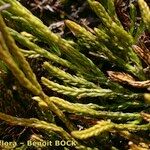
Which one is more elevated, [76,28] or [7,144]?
[76,28]

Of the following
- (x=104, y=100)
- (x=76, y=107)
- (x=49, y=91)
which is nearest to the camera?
(x=76, y=107)

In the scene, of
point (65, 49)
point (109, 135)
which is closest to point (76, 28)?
point (65, 49)

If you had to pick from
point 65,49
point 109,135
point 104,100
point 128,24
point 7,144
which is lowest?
point 7,144

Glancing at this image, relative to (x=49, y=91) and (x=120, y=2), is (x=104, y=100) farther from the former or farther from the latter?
(x=120, y=2)

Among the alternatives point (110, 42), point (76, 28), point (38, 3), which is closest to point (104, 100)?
point (110, 42)

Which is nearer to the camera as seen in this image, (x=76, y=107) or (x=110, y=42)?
(x=76, y=107)

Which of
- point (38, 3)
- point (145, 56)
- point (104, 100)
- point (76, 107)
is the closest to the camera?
point (76, 107)

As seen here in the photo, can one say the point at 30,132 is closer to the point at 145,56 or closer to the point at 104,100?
the point at 104,100

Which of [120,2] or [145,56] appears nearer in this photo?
[145,56]

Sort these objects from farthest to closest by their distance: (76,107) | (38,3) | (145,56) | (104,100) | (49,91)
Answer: (38,3), (49,91), (104,100), (145,56), (76,107)
